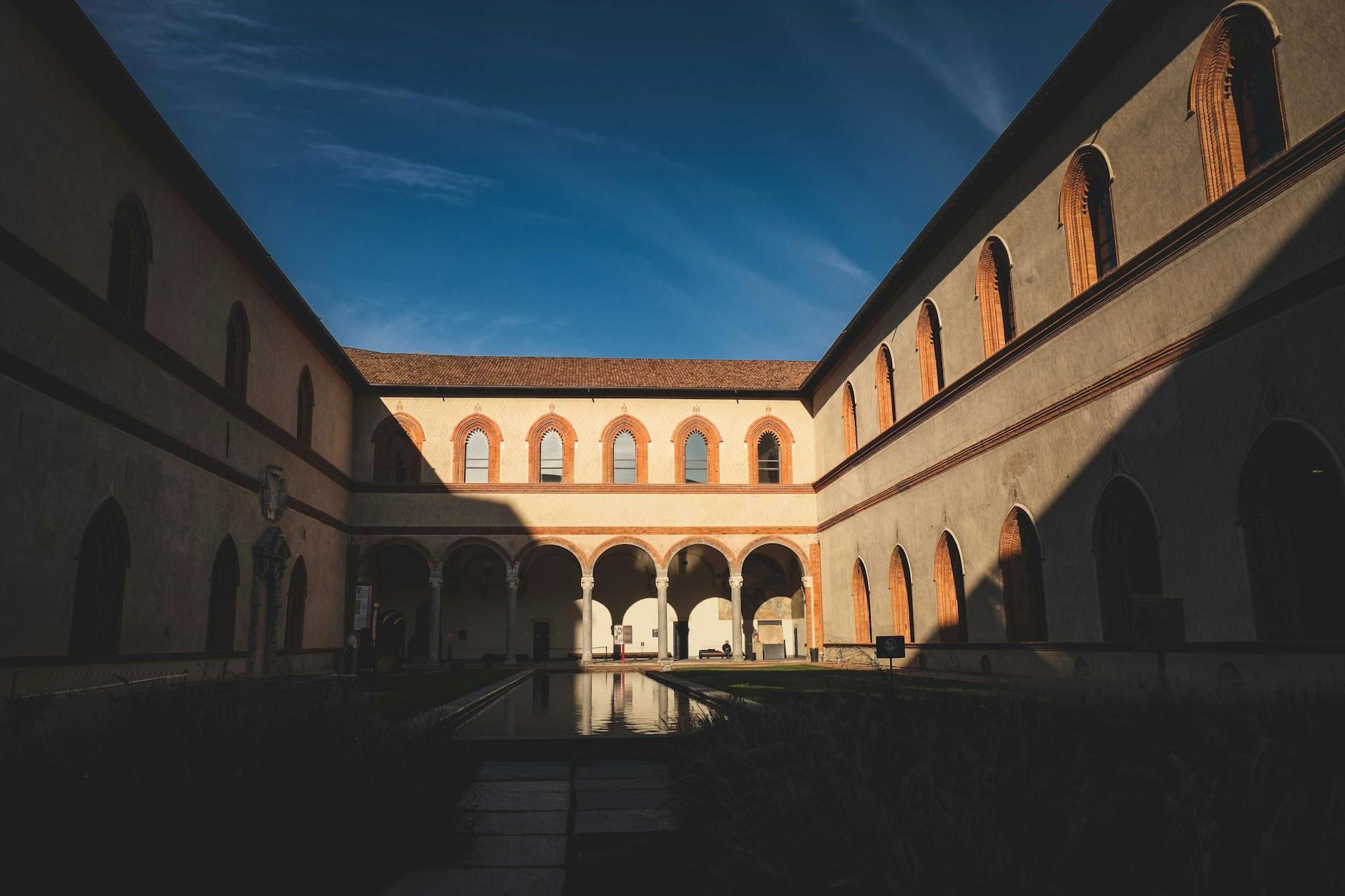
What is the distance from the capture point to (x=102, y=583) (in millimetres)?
14289

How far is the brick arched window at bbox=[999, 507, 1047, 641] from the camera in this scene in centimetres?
1642

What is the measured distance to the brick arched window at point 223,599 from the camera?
18484 millimetres

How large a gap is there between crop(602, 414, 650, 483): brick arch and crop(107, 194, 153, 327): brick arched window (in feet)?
54.1

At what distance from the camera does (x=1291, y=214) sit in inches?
406

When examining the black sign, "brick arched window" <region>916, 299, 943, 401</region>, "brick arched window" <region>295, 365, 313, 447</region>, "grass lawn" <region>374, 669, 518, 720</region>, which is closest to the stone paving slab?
"grass lawn" <region>374, 669, 518, 720</region>

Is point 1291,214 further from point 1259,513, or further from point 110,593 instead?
point 110,593

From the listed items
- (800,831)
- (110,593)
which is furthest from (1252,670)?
(110,593)

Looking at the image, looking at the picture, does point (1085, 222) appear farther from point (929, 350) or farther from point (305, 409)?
point (305, 409)

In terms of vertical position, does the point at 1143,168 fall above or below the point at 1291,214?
above

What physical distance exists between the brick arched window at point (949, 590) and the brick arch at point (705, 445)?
11639mm

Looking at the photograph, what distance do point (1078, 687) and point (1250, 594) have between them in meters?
5.99

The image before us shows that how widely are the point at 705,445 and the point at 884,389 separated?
859 cm

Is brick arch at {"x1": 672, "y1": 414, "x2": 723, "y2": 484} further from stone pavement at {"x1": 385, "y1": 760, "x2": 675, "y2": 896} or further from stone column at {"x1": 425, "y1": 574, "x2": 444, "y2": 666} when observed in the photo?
stone pavement at {"x1": 385, "y1": 760, "x2": 675, "y2": 896}

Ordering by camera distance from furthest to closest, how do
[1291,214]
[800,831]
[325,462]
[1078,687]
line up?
[325,462] < [1291,214] < [1078,687] < [800,831]
